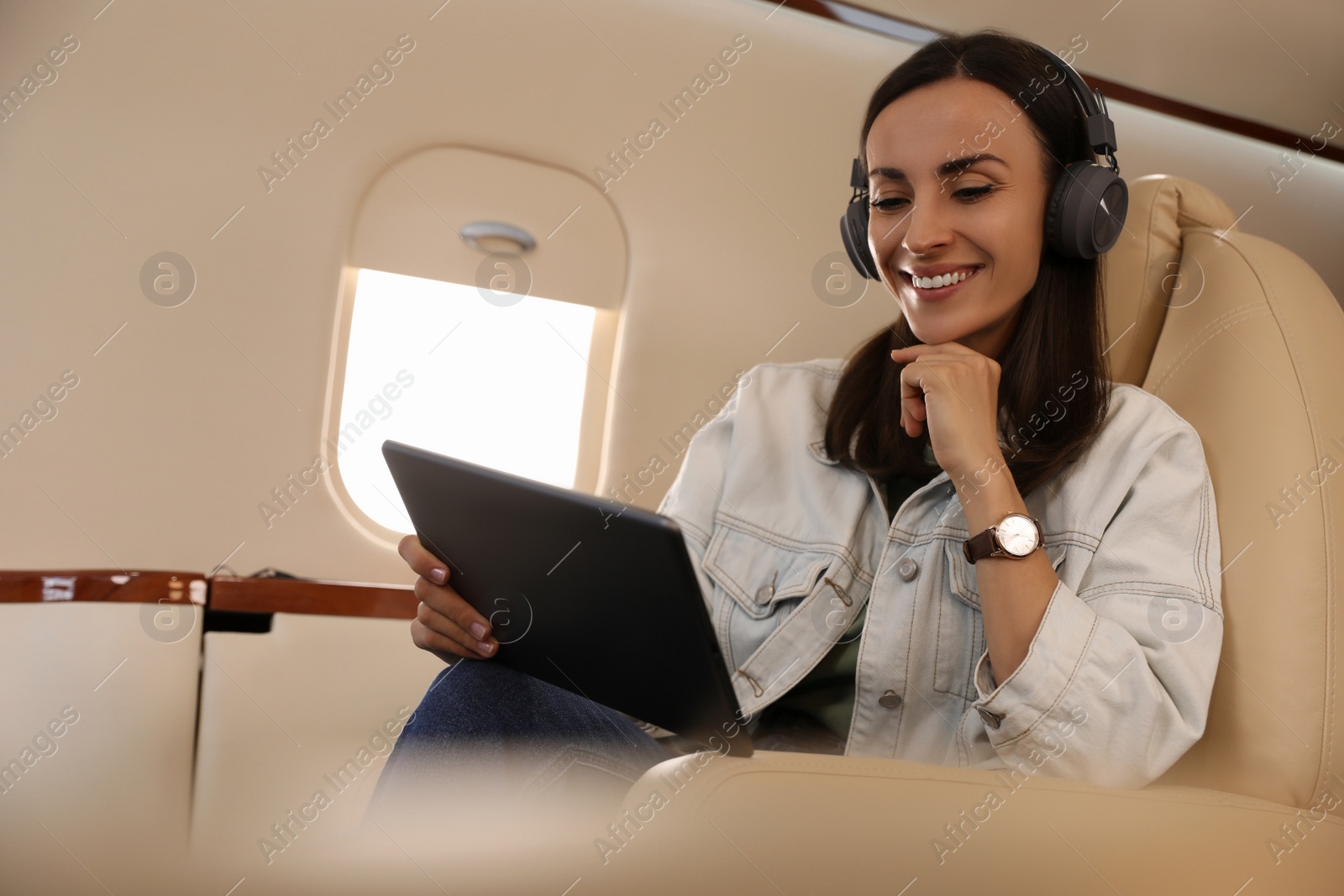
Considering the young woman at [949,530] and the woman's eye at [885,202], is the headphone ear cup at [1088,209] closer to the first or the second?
the young woman at [949,530]

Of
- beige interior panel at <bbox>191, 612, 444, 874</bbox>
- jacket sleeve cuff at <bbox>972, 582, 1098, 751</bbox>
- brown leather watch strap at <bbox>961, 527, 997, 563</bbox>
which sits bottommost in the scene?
beige interior panel at <bbox>191, 612, 444, 874</bbox>

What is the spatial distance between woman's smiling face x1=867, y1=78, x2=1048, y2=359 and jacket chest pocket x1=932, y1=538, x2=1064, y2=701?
0.30 metres

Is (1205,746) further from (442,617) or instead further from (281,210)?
(281,210)

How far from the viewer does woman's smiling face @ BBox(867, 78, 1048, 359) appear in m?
1.10

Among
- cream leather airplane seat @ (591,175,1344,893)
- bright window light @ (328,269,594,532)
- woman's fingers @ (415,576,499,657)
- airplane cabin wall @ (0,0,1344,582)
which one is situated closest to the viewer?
cream leather airplane seat @ (591,175,1344,893)

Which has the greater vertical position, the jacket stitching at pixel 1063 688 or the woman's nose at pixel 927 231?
the woman's nose at pixel 927 231

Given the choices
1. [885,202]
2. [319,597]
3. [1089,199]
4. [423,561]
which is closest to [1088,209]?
[1089,199]

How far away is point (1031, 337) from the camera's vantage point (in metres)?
1.16

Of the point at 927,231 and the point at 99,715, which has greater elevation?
the point at 927,231

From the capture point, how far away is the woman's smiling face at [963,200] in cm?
110

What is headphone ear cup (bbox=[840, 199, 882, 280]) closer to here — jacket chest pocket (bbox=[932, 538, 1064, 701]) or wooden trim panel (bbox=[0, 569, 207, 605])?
jacket chest pocket (bbox=[932, 538, 1064, 701])

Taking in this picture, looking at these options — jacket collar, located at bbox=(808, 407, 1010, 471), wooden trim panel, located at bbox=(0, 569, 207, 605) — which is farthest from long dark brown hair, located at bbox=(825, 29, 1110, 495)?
wooden trim panel, located at bbox=(0, 569, 207, 605)

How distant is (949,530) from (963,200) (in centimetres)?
40

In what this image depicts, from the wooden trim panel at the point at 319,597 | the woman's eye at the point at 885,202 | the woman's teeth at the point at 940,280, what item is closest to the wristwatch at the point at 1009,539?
the woman's teeth at the point at 940,280
